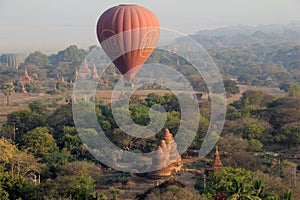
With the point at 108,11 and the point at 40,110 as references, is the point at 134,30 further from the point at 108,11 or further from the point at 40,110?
the point at 40,110

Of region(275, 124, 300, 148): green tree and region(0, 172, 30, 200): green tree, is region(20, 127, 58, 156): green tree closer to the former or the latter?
region(0, 172, 30, 200): green tree

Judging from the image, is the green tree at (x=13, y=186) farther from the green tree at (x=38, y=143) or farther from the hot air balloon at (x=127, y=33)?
the hot air balloon at (x=127, y=33)

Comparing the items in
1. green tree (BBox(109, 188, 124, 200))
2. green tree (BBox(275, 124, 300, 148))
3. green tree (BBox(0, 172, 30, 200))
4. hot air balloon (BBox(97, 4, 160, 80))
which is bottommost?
green tree (BBox(109, 188, 124, 200))

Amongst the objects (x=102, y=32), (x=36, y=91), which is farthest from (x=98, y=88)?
(x=102, y=32)

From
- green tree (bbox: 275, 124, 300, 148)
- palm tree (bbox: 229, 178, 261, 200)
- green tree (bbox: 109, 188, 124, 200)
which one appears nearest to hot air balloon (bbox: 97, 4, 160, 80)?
green tree (bbox: 109, 188, 124, 200)

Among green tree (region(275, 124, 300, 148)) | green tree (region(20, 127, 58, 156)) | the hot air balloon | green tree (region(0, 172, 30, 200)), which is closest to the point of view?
green tree (region(0, 172, 30, 200))

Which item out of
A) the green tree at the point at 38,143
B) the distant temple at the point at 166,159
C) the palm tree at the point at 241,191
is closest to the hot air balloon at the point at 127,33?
the distant temple at the point at 166,159

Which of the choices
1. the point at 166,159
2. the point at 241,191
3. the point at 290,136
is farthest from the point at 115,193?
the point at 290,136

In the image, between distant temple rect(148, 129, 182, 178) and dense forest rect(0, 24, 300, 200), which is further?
distant temple rect(148, 129, 182, 178)
